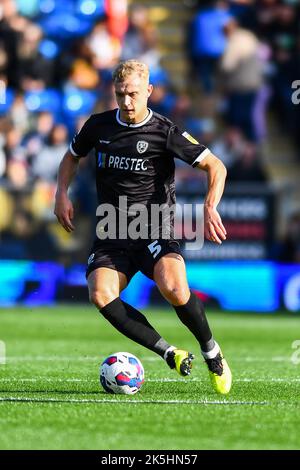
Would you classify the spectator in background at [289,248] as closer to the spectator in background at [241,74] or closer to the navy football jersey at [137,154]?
the spectator in background at [241,74]

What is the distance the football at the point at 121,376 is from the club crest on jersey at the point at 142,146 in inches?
56.0

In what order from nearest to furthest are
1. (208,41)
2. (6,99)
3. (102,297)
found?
1. (102,297)
2. (6,99)
3. (208,41)

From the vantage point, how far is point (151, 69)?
65.9ft

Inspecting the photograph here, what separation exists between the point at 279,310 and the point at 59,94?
18.7 ft

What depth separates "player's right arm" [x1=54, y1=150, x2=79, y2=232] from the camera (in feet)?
25.7

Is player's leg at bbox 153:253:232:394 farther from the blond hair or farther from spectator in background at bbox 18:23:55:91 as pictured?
spectator in background at bbox 18:23:55:91

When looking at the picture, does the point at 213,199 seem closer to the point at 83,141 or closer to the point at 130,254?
the point at 130,254

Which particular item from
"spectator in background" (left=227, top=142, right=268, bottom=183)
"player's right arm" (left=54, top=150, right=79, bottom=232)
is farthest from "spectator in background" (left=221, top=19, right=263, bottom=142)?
"player's right arm" (left=54, top=150, right=79, bottom=232)

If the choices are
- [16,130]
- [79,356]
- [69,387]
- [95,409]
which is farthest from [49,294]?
[95,409]

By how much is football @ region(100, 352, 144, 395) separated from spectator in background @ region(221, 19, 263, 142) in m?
12.5

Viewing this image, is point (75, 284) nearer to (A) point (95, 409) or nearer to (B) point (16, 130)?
(B) point (16, 130)

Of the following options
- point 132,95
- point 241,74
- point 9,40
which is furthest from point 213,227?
point 241,74

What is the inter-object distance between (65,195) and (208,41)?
42.9 feet

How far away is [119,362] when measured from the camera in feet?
24.5
